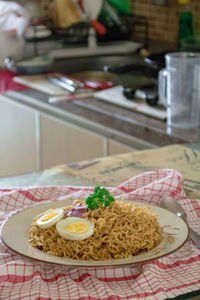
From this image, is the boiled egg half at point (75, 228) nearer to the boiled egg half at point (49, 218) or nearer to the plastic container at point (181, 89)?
the boiled egg half at point (49, 218)

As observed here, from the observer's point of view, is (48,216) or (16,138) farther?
(16,138)

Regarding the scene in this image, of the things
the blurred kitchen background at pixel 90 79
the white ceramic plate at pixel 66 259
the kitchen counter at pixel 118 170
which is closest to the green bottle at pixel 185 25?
the blurred kitchen background at pixel 90 79

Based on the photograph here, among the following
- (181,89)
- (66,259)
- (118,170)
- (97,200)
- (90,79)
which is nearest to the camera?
(66,259)

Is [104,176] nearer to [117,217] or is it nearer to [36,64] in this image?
[117,217]

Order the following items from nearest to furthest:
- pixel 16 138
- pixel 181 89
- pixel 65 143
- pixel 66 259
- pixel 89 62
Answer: pixel 66 259
pixel 181 89
pixel 65 143
pixel 16 138
pixel 89 62

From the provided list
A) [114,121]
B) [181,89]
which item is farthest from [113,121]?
[181,89]

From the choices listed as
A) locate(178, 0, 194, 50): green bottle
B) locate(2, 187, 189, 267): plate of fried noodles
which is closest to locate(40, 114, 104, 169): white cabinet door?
locate(178, 0, 194, 50): green bottle

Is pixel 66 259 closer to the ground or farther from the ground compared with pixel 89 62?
farther from the ground

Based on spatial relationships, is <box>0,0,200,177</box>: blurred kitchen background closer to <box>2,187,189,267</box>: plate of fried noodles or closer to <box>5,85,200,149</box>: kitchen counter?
<box>5,85,200,149</box>: kitchen counter

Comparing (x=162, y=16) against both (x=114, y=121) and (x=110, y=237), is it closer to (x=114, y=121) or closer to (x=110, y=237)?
(x=114, y=121)
